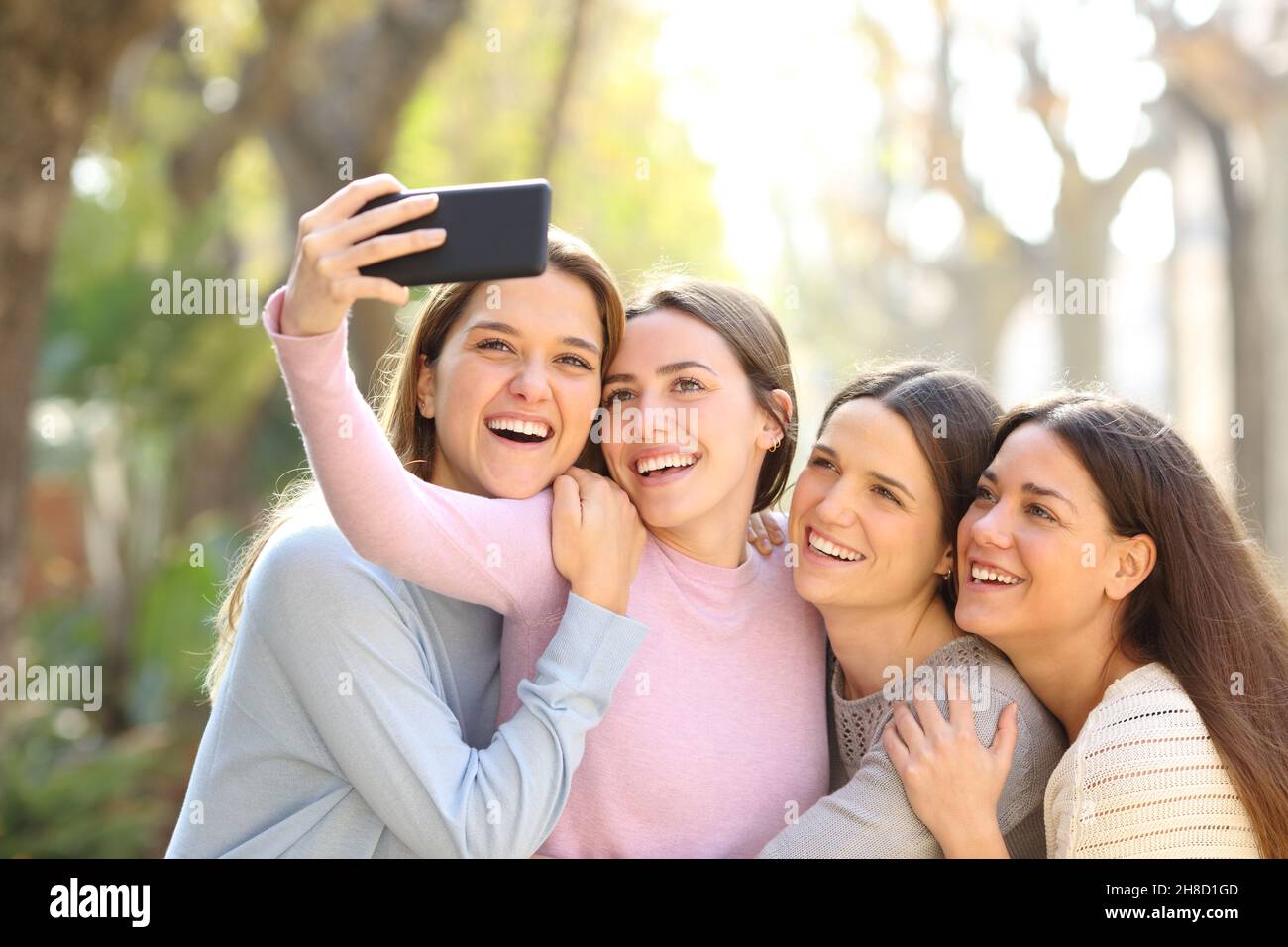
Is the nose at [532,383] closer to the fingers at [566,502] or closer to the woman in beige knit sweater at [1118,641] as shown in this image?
the fingers at [566,502]

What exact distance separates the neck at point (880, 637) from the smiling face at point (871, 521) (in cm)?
4

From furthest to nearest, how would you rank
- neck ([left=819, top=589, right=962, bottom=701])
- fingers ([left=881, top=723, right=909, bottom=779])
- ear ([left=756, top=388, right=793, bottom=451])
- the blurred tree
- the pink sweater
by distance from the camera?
the blurred tree
ear ([left=756, top=388, right=793, bottom=451])
neck ([left=819, top=589, right=962, bottom=701])
fingers ([left=881, top=723, right=909, bottom=779])
the pink sweater

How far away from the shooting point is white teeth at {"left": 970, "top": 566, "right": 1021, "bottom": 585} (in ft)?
8.61

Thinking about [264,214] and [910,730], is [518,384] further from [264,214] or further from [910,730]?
[264,214]

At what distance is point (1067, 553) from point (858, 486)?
44cm

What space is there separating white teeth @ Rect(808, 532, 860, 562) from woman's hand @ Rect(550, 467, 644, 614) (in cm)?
37

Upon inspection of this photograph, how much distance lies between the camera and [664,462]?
278cm

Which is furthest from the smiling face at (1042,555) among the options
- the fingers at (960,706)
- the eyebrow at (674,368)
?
the eyebrow at (674,368)

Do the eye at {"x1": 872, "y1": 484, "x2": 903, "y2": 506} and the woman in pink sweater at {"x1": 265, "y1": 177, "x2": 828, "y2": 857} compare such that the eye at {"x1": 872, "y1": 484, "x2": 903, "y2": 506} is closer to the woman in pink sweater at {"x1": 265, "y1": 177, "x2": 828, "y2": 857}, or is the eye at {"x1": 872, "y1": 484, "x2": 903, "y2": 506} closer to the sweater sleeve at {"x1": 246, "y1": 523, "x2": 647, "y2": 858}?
the woman in pink sweater at {"x1": 265, "y1": 177, "x2": 828, "y2": 857}

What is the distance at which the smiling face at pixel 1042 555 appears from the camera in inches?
103

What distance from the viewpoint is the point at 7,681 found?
17.5 feet

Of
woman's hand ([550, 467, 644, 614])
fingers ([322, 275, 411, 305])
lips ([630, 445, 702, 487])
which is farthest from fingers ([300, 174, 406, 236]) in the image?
lips ([630, 445, 702, 487])
